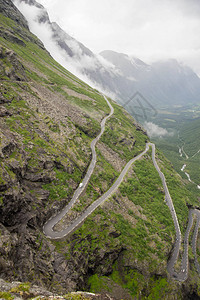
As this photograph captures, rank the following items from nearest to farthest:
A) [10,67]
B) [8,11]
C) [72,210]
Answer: [72,210], [10,67], [8,11]

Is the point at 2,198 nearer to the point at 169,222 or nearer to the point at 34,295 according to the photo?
the point at 34,295

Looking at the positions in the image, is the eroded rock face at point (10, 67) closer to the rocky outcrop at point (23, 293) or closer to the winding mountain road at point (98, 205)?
the winding mountain road at point (98, 205)

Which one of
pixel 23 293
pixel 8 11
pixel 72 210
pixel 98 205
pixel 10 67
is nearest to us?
pixel 23 293

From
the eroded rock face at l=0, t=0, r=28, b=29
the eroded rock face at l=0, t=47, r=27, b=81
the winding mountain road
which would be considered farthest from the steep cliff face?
the eroded rock face at l=0, t=0, r=28, b=29

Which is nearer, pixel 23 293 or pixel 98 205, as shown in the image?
pixel 23 293

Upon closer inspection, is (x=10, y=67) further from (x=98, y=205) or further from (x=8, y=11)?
(x=8, y=11)

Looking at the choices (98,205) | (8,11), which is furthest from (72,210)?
(8,11)

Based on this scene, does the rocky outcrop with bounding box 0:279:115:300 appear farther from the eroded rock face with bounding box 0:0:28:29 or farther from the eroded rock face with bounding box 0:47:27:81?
the eroded rock face with bounding box 0:0:28:29

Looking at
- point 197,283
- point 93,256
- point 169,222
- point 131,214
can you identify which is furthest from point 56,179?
point 197,283
